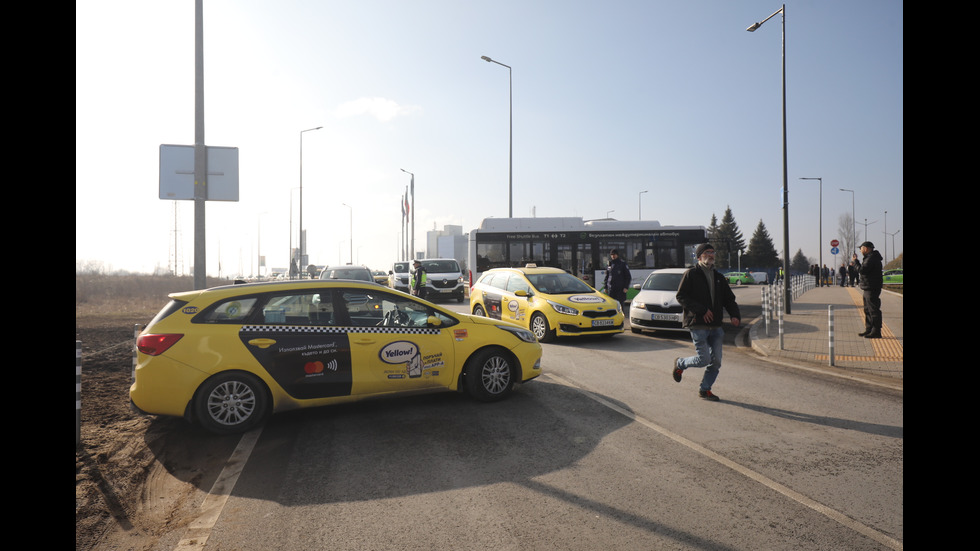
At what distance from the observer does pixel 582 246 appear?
936 inches

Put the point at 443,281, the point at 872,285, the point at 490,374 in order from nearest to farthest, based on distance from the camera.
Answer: the point at 490,374 < the point at 872,285 < the point at 443,281

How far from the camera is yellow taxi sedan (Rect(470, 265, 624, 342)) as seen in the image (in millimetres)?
11727

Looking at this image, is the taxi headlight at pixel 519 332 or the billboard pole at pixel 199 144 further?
the billboard pole at pixel 199 144

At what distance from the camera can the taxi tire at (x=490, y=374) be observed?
6.62 meters

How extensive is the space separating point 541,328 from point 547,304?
525 mm

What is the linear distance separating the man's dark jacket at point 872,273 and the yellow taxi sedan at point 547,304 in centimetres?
518

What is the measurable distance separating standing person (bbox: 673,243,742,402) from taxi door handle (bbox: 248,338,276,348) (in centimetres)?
456

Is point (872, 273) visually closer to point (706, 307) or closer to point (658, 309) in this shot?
point (658, 309)

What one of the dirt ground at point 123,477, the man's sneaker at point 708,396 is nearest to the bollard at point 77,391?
the dirt ground at point 123,477

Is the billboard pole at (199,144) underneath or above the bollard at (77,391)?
above

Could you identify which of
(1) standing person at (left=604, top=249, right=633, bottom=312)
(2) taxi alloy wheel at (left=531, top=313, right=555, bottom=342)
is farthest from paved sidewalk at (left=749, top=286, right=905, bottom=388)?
(2) taxi alloy wheel at (left=531, top=313, right=555, bottom=342)

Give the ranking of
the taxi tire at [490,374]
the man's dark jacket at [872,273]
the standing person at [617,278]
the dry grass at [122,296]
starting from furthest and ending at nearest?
the dry grass at [122,296] → the standing person at [617,278] → the man's dark jacket at [872,273] → the taxi tire at [490,374]

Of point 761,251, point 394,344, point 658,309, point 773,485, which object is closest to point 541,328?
point 658,309

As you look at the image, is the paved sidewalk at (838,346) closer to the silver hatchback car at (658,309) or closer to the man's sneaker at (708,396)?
the silver hatchback car at (658,309)
